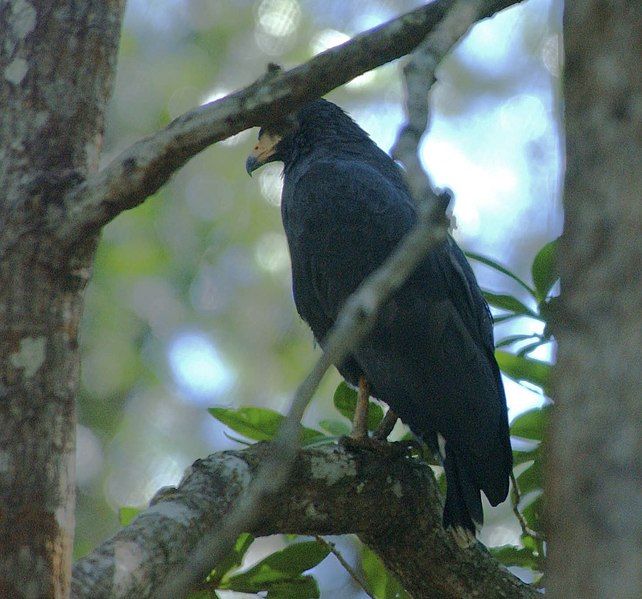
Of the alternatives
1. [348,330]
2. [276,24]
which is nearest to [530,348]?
[348,330]

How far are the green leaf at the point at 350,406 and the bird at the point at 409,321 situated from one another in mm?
83

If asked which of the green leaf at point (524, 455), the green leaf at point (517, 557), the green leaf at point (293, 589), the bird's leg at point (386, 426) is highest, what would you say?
the bird's leg at point (386, 426)

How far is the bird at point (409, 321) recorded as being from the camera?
3.18m

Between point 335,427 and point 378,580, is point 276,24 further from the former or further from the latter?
point 378,580

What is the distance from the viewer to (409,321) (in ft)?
10.9

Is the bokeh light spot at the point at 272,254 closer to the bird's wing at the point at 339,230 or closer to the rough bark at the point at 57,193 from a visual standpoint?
the bird's wing at the point at 339,230

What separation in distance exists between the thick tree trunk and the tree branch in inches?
1.8

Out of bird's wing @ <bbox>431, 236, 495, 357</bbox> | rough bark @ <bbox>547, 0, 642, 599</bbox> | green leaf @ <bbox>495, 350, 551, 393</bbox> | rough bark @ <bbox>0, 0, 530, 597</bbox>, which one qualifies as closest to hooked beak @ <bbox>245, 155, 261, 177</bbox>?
bird's wing @ <bbox>431, 236, 495, 357</bbox>

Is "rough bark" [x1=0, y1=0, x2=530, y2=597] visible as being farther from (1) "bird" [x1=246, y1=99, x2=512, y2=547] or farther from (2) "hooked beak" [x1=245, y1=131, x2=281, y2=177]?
(2) "hooked beak" [x1=245, y1=131, x2=281, y2=177]

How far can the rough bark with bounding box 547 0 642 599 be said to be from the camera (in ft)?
3.10

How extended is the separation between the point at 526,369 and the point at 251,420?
82cm

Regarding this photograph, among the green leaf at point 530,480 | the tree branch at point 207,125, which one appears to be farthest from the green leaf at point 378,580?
the tree branch at point 207,125

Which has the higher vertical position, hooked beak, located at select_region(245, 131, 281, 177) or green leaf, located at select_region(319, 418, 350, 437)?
hooked beak, located at select_region(245, 131, 281, 177)

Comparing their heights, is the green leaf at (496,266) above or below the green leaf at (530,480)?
above
